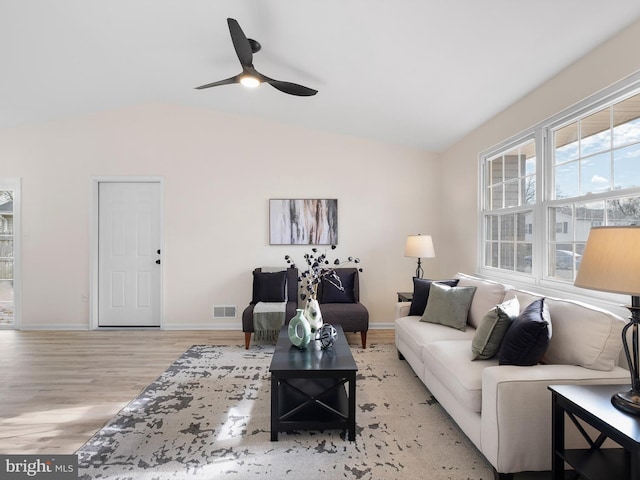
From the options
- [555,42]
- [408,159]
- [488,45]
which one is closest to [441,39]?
[488,45]

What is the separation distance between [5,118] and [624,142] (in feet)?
20.9

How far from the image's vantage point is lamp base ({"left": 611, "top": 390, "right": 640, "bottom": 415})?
134 centimetres

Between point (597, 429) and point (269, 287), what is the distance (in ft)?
11.2

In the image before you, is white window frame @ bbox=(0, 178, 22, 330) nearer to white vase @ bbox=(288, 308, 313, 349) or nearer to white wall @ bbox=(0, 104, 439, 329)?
white wall @ bbox=(0, 104, 439, 329)

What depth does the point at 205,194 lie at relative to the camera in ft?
15.2

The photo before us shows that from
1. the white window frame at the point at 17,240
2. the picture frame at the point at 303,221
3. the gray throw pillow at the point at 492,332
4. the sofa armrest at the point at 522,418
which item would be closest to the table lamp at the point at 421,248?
the picture frame at the point at 303,221

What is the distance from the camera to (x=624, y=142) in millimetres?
2123

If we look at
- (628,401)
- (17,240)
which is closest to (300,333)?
(628,401)

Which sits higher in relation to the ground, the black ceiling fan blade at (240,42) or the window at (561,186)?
the black ceiling fan blade at (240,42)

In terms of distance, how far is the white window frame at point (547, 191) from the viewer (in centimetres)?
209

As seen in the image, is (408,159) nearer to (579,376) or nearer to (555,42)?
(555,42)

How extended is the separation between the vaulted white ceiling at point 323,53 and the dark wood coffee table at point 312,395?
2.33m

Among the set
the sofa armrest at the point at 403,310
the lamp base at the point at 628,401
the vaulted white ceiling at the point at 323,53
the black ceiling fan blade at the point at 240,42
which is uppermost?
the vaulted white ceiling at the point at 323,53

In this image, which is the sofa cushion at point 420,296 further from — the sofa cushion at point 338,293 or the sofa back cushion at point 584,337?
the sofa back cushion at point 584,337
